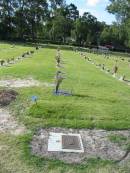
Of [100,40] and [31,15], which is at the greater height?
[31,15]

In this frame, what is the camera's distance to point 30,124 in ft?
33.9

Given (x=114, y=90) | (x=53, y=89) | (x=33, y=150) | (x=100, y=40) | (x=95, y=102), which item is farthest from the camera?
(x=100, y=40)

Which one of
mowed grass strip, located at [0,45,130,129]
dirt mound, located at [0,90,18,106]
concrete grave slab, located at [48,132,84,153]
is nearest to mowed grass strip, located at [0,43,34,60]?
mowed grass strip, located at [0,45,130,129]

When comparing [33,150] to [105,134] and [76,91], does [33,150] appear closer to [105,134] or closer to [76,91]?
[105,134]

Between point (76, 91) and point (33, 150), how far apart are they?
7.57 metres

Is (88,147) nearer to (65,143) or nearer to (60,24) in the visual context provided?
(65,143)

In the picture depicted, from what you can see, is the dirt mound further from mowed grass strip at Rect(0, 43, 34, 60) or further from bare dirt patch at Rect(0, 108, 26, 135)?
mowed grass strip at Rect(0, 43, 34, 60)

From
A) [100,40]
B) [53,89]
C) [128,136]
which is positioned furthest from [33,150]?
[100,40]

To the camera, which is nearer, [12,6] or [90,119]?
[90,119]

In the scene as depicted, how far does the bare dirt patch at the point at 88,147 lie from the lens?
842 cm

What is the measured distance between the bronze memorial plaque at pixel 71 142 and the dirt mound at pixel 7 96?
3.40 m

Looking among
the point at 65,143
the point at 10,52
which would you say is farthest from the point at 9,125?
the point at 10,52

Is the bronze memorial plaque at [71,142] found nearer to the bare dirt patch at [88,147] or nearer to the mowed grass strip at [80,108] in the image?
the bare dirt patch at [88,147]

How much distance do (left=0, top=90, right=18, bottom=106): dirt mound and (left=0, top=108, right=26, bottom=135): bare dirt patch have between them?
1.17m
